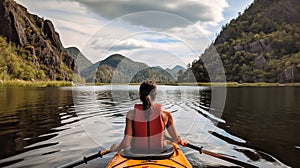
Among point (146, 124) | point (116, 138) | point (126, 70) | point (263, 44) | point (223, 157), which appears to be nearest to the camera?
point (146, 124)

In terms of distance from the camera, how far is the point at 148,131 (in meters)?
6.52

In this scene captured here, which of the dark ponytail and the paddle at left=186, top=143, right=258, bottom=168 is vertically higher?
the dark ponytail

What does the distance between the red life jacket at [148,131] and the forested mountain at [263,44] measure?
97304 millimetres

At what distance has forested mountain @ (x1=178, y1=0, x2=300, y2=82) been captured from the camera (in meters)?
129

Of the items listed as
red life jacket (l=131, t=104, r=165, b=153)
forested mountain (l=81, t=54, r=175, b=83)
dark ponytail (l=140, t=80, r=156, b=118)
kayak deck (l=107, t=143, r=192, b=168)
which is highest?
forested mountain (l=81, t=54, r=175, b=83)

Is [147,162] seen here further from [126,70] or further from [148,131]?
[126,70]

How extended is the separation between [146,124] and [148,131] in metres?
0.17

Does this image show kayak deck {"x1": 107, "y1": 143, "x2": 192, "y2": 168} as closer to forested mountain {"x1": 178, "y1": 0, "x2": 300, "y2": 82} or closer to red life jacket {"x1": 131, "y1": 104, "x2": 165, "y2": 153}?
red life jacket {"x1": 131, "y1": 104, "x2": 165, "y2": 153}

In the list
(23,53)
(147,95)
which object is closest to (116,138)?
(147,95)

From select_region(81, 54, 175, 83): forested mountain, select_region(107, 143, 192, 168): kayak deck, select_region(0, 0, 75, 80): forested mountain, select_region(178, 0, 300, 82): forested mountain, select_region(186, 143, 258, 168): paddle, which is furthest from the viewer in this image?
select_region(178, 0, 300, 82): forested mountain

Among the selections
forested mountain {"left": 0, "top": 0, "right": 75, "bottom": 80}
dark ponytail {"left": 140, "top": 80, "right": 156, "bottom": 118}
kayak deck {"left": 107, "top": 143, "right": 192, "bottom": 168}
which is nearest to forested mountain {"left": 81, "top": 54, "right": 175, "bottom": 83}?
dark ponytail {"left": 140, "top": 80, "right": 156, "bottom": 118}

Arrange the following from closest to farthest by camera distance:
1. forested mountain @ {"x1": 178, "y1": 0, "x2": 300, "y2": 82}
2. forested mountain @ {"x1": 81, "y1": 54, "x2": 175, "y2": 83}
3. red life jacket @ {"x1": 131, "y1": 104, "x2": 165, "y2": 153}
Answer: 1. red life jacket @ {"x1": 131, "y1": 104, "x2": 165, "y2": 153}
2. forested mountain @ {"x1": 81, "y1": 54, "x2": 175, "y2": 83}
3. forested mountain @ {"x1": 178, "y1": 0, "x2": 300, "y2": 82}

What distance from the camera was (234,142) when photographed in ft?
39.9

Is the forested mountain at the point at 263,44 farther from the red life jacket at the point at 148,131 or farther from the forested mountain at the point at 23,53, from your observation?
the red life jacket at the point at 148,131
